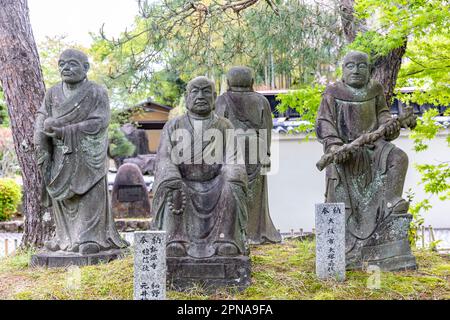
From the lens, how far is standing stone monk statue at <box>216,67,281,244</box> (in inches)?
330

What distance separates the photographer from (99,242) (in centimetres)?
733

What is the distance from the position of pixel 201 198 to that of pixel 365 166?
2099mm

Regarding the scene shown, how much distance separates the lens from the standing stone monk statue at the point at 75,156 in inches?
285

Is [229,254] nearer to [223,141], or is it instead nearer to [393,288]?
[223,141]

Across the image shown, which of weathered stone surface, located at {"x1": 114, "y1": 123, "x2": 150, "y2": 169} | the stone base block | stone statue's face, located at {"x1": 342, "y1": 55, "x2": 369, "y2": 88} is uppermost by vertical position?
weathered stone surface, located at {"x1": 114, "y1": 123, "x2": 150, "y2": 169}

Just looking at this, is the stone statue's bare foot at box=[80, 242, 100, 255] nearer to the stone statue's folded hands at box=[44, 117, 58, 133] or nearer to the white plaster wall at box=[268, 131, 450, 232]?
the stone statue's folded hands at box=[44, 117, 58, 133]

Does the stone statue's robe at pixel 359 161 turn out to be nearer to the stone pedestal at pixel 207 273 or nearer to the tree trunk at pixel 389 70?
the stone pedestal at pixel 207 273

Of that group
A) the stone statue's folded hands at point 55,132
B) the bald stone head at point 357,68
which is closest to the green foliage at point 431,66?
the bald stone head at point 357,68

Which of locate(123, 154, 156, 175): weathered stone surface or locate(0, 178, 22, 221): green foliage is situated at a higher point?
locate(123, 154, 156, 175): weathered stone surface

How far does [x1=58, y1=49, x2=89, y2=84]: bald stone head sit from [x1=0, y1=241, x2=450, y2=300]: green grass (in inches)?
98.1

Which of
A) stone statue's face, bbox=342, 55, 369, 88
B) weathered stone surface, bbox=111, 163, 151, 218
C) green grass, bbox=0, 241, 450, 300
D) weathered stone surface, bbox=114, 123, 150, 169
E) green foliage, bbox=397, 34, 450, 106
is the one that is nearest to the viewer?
green grass, bbox=0, 241, 450, 300

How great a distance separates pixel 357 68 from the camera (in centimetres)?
671

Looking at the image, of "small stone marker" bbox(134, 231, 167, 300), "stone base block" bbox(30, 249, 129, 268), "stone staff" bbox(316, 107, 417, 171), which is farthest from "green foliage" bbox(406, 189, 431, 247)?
Answer: "stone base block" bbox(30, 249, 129, 268)

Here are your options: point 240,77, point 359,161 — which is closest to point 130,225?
point 240,77
